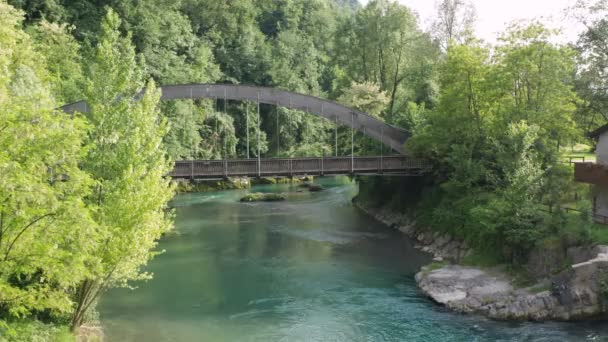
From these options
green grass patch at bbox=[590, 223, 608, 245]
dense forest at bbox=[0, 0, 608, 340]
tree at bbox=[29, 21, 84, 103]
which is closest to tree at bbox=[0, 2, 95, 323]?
dense forest at bbox=[0, 0, 608, 340]

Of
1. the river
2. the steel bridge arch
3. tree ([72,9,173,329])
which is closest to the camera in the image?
tree ([72,9,173,329])

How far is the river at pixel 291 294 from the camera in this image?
1944 cm

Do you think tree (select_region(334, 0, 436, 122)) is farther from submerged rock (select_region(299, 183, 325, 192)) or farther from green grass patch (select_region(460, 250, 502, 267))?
green grass patch (select_region(460, 250, 502, 267))

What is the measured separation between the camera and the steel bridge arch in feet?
108

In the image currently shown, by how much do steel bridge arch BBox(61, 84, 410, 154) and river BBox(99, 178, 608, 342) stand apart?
273 inches

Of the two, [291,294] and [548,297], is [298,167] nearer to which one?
[291,294]

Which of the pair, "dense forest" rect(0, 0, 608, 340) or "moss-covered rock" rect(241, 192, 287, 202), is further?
"moss-covered rock" rect(241, 192, 287, 202)

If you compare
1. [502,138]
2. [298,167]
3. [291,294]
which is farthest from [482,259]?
[298,167]

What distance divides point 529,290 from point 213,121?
1894 inches

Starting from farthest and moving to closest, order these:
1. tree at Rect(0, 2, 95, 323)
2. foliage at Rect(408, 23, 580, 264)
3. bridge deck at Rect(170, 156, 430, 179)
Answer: bridge deck at Rect(170, 156, 430, 179)
foliage at Rect(408, 23, 580, 264)
tree at Rect(0, 2, 95, 323)

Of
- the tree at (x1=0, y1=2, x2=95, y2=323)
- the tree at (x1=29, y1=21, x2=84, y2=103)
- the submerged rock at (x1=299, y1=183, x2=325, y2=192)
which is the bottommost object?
the submerged rock at (x1=299, y1=183, x2=325, y2=192)

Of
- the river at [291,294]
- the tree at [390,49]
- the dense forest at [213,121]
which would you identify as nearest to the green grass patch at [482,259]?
the dense forest at [213,121]

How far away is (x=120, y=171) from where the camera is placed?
51.2 ft

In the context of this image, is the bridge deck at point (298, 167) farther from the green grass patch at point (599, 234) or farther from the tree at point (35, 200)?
the tree at point (35, 200)
